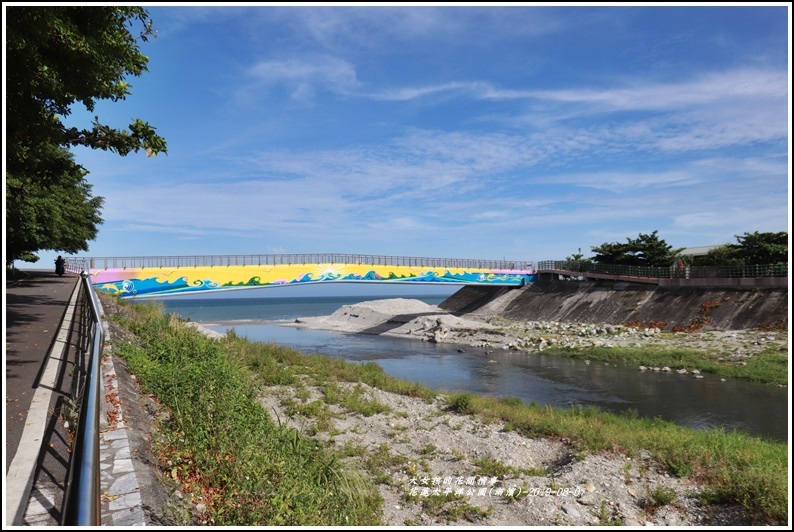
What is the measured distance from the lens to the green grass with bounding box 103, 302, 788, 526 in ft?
21.9

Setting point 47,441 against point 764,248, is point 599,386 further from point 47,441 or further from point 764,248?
point 764,248

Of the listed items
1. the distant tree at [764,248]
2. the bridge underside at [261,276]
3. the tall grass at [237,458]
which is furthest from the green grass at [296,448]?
the distant tree at [764,248]

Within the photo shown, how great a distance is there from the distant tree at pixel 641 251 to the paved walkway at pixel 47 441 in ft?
190

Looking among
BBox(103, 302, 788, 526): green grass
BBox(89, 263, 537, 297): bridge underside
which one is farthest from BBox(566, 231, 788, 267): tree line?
BBox(103, 302, 788, 526): green grass

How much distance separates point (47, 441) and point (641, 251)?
60.8 m

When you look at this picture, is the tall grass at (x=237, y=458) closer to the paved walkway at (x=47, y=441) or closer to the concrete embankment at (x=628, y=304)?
the paved walkway at (x=47, y=441)

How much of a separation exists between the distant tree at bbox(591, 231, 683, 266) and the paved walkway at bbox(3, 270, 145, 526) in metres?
58.1

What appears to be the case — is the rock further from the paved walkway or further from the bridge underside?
the bridge underside

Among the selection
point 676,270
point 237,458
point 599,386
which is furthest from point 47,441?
point 676,270

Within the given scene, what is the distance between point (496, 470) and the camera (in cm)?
1096

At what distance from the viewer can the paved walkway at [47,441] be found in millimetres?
4855

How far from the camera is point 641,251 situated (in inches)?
2190

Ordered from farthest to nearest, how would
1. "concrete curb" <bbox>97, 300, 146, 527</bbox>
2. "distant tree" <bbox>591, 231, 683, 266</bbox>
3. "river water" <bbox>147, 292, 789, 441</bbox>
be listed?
1. "distant tree" <bbox>591, 231, 683, 266</bbox>
2. "river water" <bbox>147, 292, 789, 441</bbox>
3. "concrete curb" <bbox>97, 300, 146, 527</bbox>

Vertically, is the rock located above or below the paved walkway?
below
